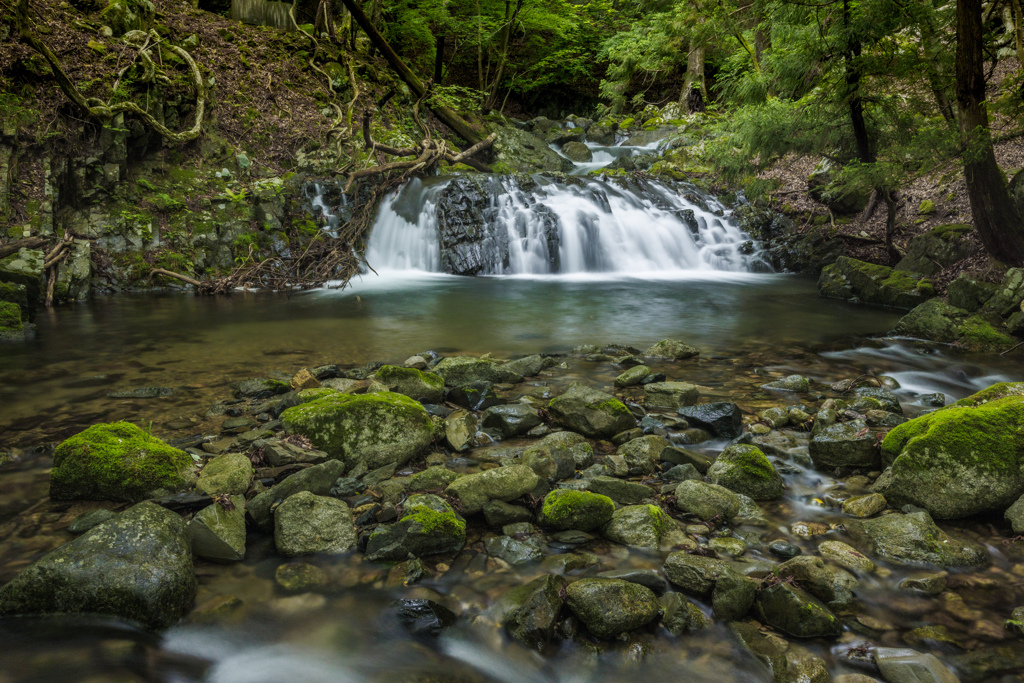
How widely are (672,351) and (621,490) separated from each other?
12.9 ft

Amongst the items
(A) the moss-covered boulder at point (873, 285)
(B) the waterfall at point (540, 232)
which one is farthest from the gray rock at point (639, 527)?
(B) the waterfall at point (540, 232)

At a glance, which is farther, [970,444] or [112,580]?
[970,444]

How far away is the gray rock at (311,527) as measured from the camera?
295 centimetres

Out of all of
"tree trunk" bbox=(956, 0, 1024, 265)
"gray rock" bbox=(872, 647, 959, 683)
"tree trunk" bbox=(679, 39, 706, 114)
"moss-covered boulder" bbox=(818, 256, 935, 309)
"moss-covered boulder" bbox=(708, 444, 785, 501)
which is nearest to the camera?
"gray rock" bbox=(872, 647, 959, 683)

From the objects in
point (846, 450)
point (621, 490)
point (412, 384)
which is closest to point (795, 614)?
point (621, 490)

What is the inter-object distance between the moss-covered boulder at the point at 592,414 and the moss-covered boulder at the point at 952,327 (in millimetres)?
5805

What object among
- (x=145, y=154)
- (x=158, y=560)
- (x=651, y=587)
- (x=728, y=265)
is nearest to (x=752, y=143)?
(x=728, y=265)

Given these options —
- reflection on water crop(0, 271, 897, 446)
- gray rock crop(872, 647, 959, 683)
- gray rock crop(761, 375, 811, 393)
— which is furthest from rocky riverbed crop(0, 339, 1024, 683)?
reflection on water crop(0, 271, 897, 446)

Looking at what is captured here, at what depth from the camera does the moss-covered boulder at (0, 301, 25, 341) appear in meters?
7.40

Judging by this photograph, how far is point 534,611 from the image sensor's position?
2.47m

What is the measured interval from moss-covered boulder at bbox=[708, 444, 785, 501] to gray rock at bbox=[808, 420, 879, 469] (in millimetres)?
453

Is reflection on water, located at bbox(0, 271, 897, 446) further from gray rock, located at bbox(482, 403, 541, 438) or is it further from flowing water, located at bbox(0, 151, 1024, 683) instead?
gray rock, located at bbox(482, 403, 541, 438)

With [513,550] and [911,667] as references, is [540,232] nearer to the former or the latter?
[513,550]

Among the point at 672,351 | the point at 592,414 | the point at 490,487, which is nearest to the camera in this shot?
the point at 490,487
